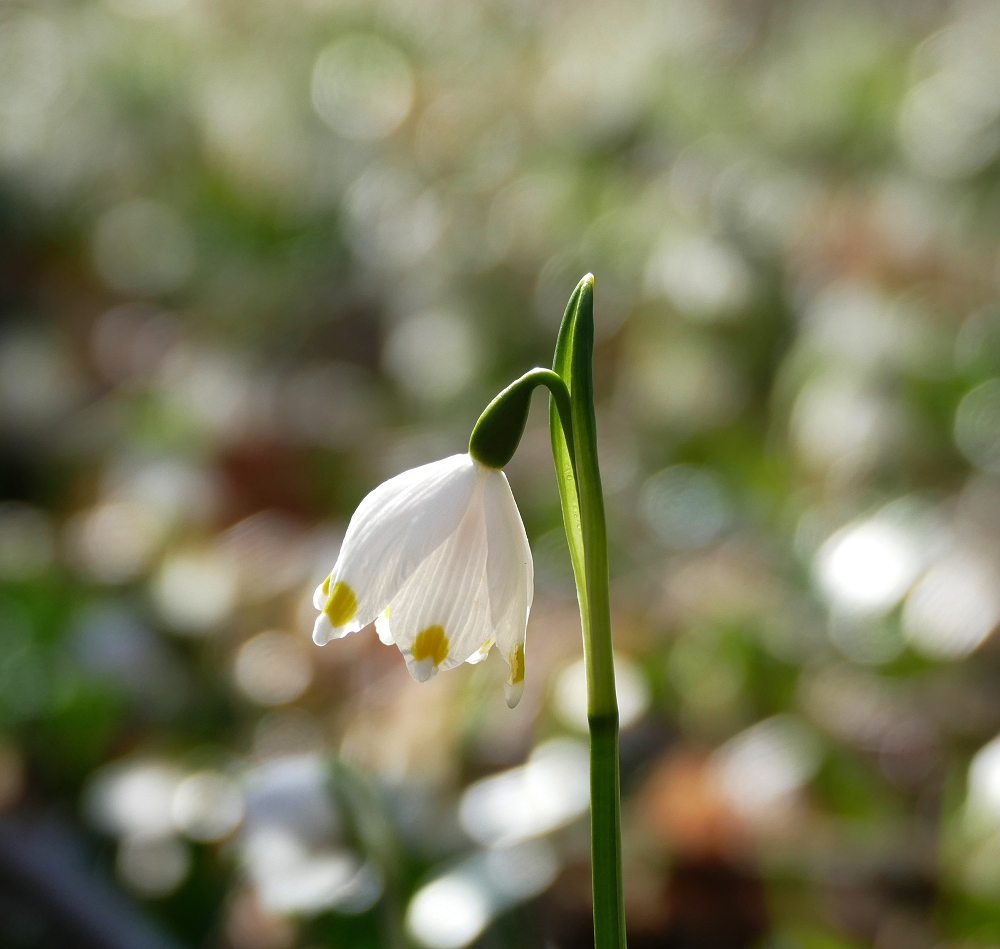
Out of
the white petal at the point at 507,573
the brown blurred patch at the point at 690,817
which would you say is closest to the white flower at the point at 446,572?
the white petal at the point at 507,573

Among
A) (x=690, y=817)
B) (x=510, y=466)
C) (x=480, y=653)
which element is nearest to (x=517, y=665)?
(x=480, y=653)

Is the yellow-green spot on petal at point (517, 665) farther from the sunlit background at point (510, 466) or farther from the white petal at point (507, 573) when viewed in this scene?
the sunlit background at point (510, 466)

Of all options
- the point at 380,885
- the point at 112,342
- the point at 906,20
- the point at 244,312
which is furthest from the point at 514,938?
the point at 906,20

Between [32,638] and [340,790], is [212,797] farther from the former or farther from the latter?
[32,638]

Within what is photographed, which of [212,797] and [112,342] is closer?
[212,797]

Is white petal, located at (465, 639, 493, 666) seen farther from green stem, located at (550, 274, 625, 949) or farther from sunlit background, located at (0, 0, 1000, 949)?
sunlit background, located at (0, 0, 1000, 949)
